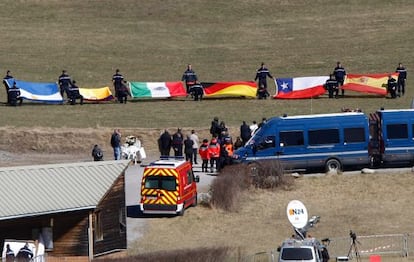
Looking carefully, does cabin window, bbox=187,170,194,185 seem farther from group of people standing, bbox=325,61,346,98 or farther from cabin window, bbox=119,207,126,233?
group of people standing, bbox=325,61,346,98

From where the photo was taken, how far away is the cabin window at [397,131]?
167ft

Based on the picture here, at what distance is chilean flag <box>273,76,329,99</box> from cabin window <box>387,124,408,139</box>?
14.2 m

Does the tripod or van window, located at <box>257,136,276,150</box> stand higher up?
van window, located at <box>257,136,276,150</box>

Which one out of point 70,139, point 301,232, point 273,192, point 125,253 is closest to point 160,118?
point 70,139

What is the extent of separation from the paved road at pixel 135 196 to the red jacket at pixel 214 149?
826 millimetres

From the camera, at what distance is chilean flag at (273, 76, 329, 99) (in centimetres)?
6512

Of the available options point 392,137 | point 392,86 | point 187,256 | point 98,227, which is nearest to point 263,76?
Answer: point 392,86

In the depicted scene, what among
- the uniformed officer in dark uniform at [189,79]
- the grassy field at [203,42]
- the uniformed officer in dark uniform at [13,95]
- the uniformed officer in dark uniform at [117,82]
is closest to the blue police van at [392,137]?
the grassy field at [203,42]

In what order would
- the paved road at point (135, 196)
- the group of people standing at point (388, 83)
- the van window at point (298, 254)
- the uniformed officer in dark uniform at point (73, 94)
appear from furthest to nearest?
the group of people standing at point (388, 83)
the uniformed officer in dark uniform at point (73, 94)
the paved road at point (135, 196)
the van window at point (298, 254)

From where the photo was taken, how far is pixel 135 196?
49.2m

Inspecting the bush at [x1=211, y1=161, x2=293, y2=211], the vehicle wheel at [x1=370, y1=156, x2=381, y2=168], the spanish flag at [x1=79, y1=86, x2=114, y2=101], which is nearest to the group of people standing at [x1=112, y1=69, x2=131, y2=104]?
the spanish flag at [x1=79, y1=86, x2=114, y2=101]

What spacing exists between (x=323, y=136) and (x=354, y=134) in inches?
45.1

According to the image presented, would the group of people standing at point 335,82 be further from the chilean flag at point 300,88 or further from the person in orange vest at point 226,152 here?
the person in orange vest at point 226,152

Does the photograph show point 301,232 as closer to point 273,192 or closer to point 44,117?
point 273,192
